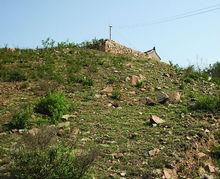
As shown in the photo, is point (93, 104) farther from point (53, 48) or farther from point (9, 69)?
point (53, 48)

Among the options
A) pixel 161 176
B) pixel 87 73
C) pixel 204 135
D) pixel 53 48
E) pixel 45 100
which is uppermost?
pixel 53 48

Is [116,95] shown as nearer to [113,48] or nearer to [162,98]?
[162,98]

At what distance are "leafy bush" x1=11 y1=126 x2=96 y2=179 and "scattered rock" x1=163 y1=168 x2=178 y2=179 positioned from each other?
129 centimetres

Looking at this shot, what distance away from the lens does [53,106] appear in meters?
8.72

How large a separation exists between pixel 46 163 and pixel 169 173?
199cm

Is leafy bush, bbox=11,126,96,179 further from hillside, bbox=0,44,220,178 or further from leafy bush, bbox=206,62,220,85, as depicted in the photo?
leafy bush, bbox=206,62,220,85

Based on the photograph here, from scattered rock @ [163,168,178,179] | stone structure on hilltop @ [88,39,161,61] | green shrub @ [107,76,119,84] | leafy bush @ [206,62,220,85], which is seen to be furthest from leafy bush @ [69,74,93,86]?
leafy bush @ [206,62,220,85]

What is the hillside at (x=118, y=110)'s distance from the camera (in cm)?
714

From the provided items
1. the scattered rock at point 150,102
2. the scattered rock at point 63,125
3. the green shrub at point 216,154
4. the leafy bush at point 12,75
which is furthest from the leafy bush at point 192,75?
the scattered rock at point 63,125

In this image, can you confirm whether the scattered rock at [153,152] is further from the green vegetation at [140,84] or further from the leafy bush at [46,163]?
the green vegetation at [140,84]

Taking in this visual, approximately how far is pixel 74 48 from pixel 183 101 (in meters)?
4.98

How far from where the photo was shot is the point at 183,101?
10680 mm

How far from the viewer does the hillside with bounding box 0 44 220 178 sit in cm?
714

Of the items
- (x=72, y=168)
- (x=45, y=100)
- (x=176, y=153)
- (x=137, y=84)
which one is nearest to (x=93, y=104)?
(x=45, y=100)
